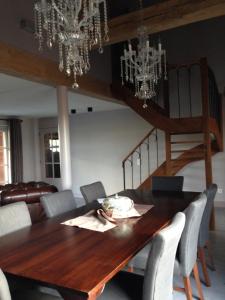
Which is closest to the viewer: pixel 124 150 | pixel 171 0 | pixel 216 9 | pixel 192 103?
pixel 216 9

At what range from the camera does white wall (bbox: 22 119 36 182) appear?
832 centimetres

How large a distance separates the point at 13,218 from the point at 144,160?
494 centimetres

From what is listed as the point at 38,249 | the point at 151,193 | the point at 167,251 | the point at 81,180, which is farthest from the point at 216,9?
the point at 81,180

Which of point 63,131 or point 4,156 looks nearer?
point 63,131

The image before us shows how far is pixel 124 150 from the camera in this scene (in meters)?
7.16

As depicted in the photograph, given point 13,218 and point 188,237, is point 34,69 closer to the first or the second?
point 13,218

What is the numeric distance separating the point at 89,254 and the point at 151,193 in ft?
6.44

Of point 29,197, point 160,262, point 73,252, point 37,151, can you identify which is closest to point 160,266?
point 160,262

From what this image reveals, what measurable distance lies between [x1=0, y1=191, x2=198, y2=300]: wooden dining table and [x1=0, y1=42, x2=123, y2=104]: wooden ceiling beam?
6.75ft

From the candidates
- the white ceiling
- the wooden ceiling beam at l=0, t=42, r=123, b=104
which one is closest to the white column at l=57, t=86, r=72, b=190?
the wooden ceiling beam at l=0, t=42, r=123, b=104

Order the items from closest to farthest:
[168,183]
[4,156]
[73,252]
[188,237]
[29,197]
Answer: [73,252], [188,237], [168,183], [29,197], [4,156]

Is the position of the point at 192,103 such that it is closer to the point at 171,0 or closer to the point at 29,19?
the point at 171,0

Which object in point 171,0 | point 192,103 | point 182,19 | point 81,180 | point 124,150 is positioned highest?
→ point 171,0

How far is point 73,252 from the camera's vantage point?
1.58m
